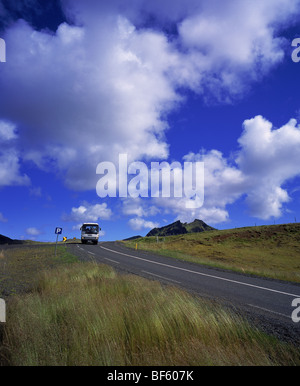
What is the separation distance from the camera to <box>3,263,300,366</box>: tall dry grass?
3203 mm

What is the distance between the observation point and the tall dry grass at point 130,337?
10.5 feet

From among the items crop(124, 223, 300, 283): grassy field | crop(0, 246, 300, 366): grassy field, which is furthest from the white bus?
crop(0, 246, 300, 366): grassy field

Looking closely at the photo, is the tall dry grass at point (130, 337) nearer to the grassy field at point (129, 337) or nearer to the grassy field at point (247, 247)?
the grassy field at point (129, 337)

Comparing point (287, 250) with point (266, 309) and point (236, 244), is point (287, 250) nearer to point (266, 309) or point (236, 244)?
point (236, 244)

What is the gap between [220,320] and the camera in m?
4.62

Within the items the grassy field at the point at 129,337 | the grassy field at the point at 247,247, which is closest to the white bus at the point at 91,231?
the grassy field at the point at 247,247

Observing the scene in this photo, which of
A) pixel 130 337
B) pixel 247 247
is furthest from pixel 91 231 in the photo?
pixel 130 337

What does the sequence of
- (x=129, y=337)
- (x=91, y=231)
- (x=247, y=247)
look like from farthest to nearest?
(x=247, y=247) < (x=91, y=231) < (x=129, y=337)

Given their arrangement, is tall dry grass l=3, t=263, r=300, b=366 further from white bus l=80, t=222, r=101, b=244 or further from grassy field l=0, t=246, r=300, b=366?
white bus l=80, t=222, r=101, b=244

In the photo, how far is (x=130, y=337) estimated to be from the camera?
4.02 meters

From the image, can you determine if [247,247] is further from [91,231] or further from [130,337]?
[130,337]
